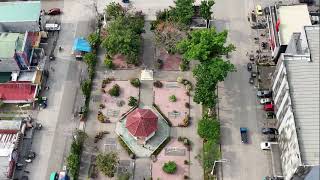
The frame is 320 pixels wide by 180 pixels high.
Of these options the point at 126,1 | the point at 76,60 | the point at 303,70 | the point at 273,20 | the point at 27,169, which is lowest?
the point at 27,169

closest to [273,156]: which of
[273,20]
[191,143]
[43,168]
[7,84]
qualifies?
[191,143]

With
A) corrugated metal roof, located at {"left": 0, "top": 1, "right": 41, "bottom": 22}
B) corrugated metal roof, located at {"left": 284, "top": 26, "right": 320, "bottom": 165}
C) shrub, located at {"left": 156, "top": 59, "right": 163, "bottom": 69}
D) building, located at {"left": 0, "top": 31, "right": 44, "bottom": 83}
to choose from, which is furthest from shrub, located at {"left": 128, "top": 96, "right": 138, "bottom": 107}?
corrugated metal roof, located at {"left": 284, "top": 26, "right": 320, "bottom": 165}

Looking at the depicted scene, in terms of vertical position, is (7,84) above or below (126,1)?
below

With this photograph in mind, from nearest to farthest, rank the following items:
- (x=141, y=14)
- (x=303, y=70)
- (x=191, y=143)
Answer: (x=303, y=70)
(x=191, y=143)
(x=141, y=14)

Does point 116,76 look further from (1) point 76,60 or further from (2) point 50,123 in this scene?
(2) point 50,123

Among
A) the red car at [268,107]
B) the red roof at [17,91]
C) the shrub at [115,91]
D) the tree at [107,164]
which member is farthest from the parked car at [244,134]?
the red roof at [17,91]
